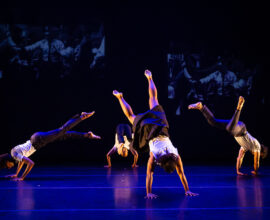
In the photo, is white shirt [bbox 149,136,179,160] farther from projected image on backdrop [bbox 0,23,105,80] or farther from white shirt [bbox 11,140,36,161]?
projected image on backdrop [bbox 0,23,105,80]

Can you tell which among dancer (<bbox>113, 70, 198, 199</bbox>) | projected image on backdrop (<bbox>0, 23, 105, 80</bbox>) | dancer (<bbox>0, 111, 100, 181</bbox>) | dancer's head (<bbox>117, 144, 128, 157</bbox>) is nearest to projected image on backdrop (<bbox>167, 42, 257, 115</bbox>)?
projected image on backdrop (<bbox>0, 23, 105, 80</bbox>)

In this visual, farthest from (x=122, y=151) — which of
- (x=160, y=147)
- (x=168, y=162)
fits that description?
(x=168, y=162)

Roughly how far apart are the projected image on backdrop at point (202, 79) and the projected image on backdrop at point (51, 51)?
7.46 ft

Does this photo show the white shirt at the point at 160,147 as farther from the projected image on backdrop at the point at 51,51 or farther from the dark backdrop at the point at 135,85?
the projected image on backdrop at the point at 51,51

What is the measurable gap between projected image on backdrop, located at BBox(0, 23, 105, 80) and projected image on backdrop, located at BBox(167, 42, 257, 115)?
2.27 metres

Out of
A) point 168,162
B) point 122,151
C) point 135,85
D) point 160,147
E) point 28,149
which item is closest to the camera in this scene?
point 168,162

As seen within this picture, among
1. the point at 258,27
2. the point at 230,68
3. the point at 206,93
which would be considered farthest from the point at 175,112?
the point at 258,27

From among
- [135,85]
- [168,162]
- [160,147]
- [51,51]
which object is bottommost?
[168,162]

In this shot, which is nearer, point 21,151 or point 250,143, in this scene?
point 21,151

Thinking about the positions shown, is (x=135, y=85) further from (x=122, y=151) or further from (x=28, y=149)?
(x=28, y=149)

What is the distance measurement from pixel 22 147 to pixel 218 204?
396cm

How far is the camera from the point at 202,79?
30.2ft

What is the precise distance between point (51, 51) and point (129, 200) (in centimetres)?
632

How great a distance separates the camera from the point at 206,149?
9.48 m
